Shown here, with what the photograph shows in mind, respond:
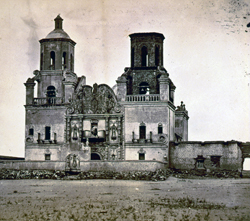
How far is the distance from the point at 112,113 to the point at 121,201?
23.9 metres

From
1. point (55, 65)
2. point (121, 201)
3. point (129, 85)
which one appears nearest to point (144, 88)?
point (129, 85)

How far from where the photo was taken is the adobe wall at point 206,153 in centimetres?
4622

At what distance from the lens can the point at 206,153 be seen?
47188mm

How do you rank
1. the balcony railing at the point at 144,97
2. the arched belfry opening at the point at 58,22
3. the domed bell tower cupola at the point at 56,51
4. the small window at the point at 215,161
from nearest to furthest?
the small window at the point at 215,161 < the balcony railing at the point at 144,97 < the domed bell tower cupola at the point at 56,51 < the arched belfry opening at the point at 58,22

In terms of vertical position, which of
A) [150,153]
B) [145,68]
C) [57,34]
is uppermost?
[57,34]

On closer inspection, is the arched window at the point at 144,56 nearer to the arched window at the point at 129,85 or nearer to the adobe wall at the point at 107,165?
the arched window at the point at 129,85

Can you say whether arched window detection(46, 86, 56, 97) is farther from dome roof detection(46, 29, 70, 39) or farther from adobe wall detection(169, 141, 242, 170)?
adobe wall detection(169, 141, 242, 170)

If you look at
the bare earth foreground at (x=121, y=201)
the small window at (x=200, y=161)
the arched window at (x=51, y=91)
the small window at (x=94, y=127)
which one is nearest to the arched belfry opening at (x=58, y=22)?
the arched window at (x=51, y=91)

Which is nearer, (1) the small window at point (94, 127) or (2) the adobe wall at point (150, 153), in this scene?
(2) the adobe wall at point (150, 153)

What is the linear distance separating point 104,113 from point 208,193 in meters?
20.9

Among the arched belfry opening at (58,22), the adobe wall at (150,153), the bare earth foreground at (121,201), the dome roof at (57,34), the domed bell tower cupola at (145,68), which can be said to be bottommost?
the bare earth foreground at (121,201)

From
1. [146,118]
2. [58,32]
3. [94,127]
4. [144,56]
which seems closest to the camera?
[146,118]

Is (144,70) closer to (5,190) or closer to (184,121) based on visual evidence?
(184,121)

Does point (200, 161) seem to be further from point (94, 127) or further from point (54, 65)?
point (54, 65)
